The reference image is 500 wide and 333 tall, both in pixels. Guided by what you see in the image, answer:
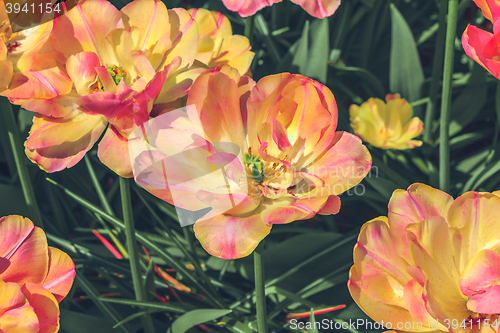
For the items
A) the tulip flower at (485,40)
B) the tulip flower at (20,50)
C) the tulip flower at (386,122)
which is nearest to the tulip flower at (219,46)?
the tulip flower at (20,50)

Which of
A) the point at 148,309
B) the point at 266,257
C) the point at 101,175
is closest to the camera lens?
the point at 148,309

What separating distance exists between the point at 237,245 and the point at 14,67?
15.8 inches

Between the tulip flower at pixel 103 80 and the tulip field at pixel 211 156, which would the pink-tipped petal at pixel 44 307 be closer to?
the tulip field at pixel 211 156

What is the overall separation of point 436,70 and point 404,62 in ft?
0.39

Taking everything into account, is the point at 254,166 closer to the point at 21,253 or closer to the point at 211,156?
the point at 211,156

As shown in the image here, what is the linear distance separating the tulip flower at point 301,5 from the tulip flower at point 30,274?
0.46 metres

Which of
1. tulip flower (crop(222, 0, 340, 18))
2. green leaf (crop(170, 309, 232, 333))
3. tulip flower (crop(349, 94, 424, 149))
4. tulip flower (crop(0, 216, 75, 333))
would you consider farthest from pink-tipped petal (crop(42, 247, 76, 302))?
tulip flower (crop(349, 94, 424, 149))

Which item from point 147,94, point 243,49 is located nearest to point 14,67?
point 147,94

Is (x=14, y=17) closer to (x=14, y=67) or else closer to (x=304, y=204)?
(x=14, y=67)

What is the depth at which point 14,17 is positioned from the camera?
66 centimetres

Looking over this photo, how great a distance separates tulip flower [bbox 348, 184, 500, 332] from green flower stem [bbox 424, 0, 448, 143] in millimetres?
624

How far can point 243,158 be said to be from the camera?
2.18 ft

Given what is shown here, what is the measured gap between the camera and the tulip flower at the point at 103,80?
564 millimetres

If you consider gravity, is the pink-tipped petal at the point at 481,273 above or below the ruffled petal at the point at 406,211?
below
